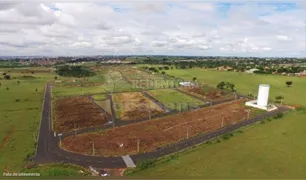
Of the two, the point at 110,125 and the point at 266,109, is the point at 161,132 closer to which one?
the point at 110,125

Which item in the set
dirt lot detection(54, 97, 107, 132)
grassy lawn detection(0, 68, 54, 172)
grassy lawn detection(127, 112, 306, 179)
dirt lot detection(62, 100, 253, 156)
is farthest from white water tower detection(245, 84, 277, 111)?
grassy lawn detection(0, 68, 54, 172)

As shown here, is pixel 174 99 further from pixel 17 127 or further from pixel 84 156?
pixel 84 156

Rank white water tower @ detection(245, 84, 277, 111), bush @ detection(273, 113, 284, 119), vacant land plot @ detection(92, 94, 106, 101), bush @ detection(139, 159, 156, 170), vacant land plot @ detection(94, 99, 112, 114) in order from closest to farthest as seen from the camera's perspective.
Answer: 1. bush @ detection(139, 159, 156, 170)
2. bush @ detection(273, 113, 284, 119)
3. white water tower @ detection(245, 84, 277, 111)
4. vacant land plot @ detection(94, 99, 112, 114)
5. vacant land plot @ detection(92, 94, 106, 101)

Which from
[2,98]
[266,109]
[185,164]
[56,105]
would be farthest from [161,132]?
[2,98]

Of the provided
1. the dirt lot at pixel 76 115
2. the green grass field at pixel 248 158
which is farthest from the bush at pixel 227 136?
the dirt lot at pixel 76 115

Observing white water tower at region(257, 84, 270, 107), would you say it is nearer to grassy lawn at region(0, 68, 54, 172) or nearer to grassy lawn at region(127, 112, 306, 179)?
grassy lawn at region(127, 112, 306, 179)

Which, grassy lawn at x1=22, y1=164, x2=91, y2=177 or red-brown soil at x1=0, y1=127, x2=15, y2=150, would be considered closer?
grassy lawn at x1=22, y1=164, x2=91, y2=177
